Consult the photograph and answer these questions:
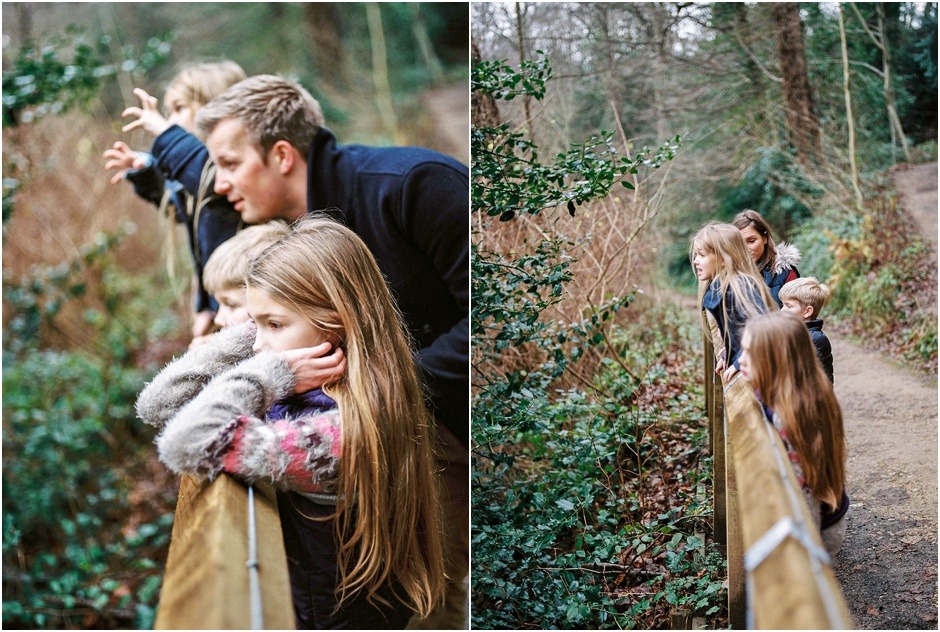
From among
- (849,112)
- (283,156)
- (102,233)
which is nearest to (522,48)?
(283,156)

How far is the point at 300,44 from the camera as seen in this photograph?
4.44m

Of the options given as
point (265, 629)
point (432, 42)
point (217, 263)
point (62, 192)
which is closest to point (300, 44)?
point (432, 42)

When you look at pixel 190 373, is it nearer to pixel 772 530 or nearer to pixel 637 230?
pixel 772 530

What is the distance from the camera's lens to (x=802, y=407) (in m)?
2.48

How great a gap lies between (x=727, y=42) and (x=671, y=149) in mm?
499

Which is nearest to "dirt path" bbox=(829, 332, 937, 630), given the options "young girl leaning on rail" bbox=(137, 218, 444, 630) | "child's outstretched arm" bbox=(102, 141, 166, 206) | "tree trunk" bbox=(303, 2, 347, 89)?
"young girl leaning on rail" bbox=(137, 218, 444, 630)

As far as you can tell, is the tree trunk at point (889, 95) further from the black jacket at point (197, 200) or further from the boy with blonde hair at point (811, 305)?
the black jacket at point (197, 200)

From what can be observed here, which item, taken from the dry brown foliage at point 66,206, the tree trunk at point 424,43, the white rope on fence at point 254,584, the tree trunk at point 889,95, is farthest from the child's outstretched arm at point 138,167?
the tree trunk at point 889,95

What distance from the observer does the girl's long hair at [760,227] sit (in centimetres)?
289

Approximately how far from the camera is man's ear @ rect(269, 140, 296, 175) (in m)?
2.97

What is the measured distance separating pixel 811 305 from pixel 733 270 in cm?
30

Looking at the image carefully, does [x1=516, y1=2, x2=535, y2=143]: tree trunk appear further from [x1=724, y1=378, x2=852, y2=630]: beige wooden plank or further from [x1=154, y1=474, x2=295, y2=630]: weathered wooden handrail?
[x1=154, y1=474, x2=295, y2=630]: weathered wooden handrail

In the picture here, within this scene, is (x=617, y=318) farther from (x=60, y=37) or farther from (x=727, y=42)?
(x=60, y=37)

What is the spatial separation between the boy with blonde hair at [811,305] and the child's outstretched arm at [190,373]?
1.84 meters
